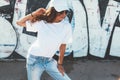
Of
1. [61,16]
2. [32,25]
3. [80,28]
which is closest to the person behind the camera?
[61,16]

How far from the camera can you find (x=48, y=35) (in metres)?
4.61

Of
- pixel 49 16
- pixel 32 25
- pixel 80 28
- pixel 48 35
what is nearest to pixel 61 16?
pixel 49 16

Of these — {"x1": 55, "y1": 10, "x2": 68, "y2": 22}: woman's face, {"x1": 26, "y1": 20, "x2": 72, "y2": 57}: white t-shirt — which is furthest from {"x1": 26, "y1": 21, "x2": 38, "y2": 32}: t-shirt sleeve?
{"x1": 55, "y1": 10, "x2": 68, "y2": 22}: woman's face

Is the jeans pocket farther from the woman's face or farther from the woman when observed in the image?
the woman's face

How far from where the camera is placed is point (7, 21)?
24.3 feet

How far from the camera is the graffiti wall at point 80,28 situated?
742 cm

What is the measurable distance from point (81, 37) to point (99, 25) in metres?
0.47

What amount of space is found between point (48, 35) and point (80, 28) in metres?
3.12

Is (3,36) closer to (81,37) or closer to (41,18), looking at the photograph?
(81,37)

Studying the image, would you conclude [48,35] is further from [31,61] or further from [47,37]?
[31,61]

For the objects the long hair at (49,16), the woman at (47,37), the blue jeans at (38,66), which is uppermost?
the long hair at (49,16)

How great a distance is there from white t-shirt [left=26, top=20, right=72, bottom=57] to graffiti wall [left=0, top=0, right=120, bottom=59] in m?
2.80

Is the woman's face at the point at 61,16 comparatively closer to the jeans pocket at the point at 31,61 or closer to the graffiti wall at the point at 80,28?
the jeans pocket at the point at 31,61

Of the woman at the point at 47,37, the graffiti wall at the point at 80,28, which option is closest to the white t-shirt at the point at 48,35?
the woman at the point at 47,37
